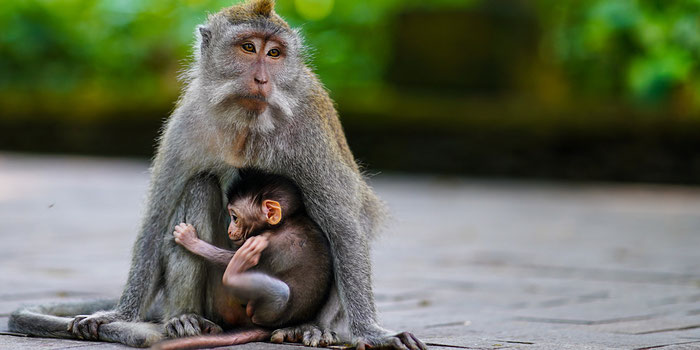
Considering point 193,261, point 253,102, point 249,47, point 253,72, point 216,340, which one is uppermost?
point 249,47

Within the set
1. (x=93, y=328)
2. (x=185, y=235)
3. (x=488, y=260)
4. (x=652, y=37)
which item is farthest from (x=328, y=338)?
(x=652, y=37)

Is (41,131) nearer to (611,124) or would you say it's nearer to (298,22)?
(298,22)

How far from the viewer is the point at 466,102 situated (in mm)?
16500

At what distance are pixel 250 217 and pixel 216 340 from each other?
506 mm

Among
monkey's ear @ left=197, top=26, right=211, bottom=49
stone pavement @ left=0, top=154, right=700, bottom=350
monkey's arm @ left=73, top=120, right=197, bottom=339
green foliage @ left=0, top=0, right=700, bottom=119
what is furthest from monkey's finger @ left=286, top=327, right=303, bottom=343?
green foliage @ left=0, top=0, right=700, bottom=119

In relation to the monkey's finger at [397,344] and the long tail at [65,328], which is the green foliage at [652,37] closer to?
the monkey's finger at [397,344]

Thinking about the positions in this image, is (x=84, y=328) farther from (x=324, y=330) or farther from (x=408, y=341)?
(x=408, y=341)

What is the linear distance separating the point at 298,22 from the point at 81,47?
4564 millimetres

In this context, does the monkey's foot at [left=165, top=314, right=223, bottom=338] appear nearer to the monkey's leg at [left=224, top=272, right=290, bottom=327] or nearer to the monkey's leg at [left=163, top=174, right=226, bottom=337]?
the monkey's leg at [left=163, top=174, right=226, bottom=337]

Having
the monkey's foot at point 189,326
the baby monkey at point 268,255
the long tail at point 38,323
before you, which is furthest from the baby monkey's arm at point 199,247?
the long tail at point 38,323

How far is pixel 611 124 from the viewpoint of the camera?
15.5 metres

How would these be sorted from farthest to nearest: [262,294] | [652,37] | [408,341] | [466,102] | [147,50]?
[147,50] → [466,102] → [652,37] → [262,294] → [408,341]

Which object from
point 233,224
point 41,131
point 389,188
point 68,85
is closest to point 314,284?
point 233,224

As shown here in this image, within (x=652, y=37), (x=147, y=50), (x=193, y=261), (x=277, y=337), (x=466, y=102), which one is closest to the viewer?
(x=277, y=337)
